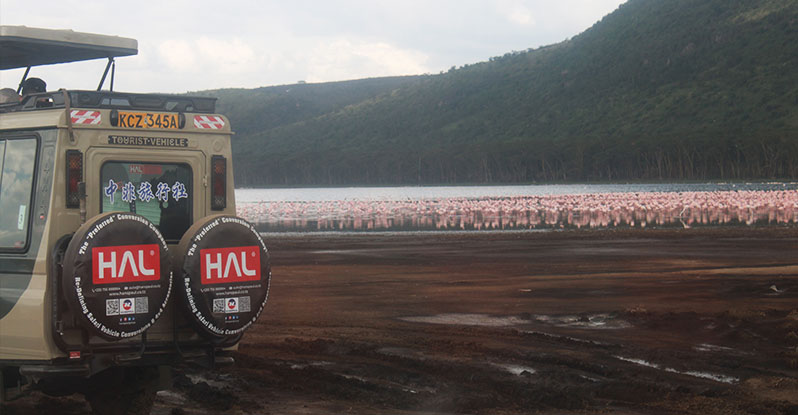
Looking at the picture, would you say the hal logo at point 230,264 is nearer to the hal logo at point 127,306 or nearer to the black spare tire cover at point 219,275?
the black spare tire cover at point 219,275

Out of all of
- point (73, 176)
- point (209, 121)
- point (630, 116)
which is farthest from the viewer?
point (630, 116)

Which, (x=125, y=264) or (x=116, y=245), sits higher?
(x=116, y=245)

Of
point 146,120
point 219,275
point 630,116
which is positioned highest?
point 630,116

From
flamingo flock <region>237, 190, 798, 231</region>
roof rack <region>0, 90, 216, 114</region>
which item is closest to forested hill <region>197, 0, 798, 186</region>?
flamingo flock <region>237, 190, 798, 231</region>

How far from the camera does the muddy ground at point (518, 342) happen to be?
381 inches

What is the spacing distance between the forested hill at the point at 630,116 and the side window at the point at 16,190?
128 m

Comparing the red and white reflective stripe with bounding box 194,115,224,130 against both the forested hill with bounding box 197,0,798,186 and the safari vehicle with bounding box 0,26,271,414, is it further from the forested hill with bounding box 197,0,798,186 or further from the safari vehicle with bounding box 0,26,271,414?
the forested hill with bounding box 197,0,798,186

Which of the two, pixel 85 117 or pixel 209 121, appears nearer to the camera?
pixel 85 117

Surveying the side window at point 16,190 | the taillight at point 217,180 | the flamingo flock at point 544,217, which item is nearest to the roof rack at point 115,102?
the side window at point 16,190

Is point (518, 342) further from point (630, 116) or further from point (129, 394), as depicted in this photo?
point (630, 116)

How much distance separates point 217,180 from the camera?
8672 millimetres

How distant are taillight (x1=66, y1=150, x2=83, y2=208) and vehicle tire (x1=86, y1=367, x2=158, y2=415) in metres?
1.77

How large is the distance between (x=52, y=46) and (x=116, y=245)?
2.53 meters

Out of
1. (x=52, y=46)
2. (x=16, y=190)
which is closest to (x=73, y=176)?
(x=16, y=190)
